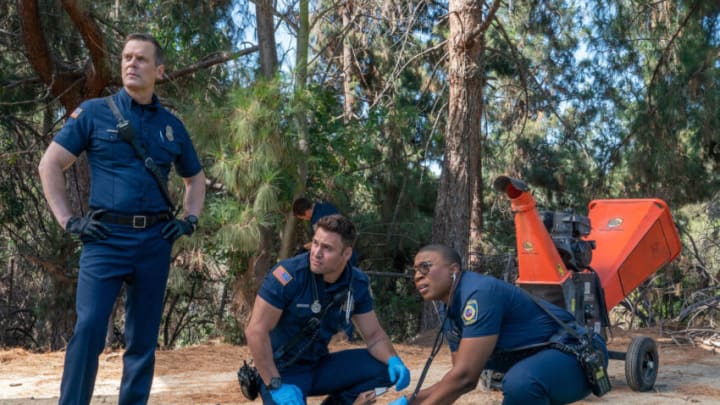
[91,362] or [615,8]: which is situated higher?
[615,8]

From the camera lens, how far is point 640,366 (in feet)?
17.2

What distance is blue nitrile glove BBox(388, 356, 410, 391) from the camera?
3.60 metres

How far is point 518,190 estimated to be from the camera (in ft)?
16.0

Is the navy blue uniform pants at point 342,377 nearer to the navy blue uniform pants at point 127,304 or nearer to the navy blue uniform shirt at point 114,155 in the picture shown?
the navy blue uniform pants at point 127,304

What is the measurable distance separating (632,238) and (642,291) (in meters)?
4.09

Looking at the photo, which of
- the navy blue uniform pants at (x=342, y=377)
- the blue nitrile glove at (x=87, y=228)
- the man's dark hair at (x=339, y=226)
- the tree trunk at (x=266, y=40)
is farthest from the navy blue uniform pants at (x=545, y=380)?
the tree trunk at (x=266, y=40)

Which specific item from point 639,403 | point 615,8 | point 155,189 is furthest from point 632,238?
point 615,8

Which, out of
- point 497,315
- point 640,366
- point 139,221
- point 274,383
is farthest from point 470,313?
point 640,366

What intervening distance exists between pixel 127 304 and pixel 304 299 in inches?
28.6

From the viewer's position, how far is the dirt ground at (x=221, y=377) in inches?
205

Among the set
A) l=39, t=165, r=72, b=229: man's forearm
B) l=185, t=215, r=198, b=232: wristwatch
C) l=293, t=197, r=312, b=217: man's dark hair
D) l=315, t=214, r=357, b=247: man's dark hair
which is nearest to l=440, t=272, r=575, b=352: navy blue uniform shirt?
l=315, t=214, r=357, b=247: man's dark hair

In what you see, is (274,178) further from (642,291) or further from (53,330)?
(53,330)

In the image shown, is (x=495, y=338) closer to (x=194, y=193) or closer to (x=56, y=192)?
(x=194, y=193)

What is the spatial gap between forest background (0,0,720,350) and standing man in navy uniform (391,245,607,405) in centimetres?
246
